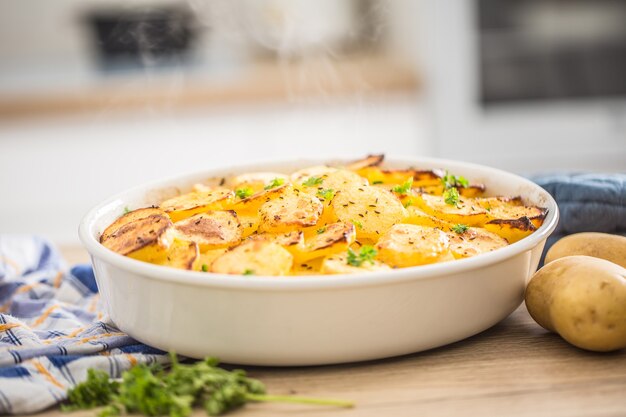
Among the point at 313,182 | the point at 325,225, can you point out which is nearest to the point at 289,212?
the point at 325,225

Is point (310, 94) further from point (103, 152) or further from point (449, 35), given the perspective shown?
point (103, 152)

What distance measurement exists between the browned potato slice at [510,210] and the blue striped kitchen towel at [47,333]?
1.90 ft

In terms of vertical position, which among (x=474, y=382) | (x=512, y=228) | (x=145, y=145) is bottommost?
(x=145, y=145)

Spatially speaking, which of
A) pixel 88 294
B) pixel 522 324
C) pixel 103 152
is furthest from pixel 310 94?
pixel 522 324

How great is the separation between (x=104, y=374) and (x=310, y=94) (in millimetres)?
2609

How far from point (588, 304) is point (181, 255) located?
1.83 feet

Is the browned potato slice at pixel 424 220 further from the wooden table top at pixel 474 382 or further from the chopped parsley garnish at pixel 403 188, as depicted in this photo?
the wooden table top at pixel 474 382

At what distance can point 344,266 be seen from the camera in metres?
1.02

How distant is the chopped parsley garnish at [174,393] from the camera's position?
92cm

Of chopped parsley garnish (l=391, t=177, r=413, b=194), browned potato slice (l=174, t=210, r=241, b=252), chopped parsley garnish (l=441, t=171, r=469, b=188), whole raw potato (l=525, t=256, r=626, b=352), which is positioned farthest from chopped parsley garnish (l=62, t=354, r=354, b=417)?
chopped parsley garnish (l=441, t=171, r=469, b=188)

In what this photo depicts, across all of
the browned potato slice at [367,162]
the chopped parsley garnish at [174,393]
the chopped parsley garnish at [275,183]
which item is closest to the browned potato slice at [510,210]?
the browned potato slice at [367,162]

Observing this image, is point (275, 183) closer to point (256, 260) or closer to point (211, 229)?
point (211, 229)

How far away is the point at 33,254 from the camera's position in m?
1.64

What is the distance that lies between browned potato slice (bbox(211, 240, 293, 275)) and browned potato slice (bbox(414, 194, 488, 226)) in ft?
1.06
